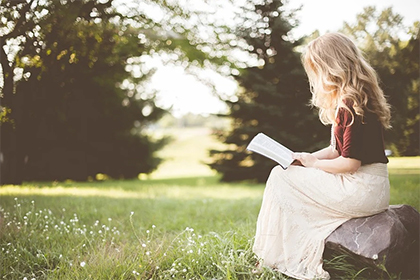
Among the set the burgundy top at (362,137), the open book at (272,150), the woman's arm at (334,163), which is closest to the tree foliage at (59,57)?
the open book at (272,150)

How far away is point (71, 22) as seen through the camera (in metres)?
4.84

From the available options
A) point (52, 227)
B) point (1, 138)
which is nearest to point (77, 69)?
point (1, 138)

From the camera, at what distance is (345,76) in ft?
9.47

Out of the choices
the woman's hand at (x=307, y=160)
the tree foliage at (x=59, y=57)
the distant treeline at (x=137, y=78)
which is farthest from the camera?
the distant treeline at (x=137, y=78)

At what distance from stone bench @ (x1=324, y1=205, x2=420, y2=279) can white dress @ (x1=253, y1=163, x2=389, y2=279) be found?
7 centimetres

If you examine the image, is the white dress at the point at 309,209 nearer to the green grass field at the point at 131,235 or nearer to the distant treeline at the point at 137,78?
the green grass field at the point at 131,235

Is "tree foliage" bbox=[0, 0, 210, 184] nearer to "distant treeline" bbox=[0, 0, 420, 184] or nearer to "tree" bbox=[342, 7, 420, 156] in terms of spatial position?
"distant treeline" bbox=[0, 0, 420, 184]

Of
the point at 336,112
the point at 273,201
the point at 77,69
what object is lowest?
the point at 273,201

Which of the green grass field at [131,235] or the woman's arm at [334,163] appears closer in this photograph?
the woman's arm at [334,163]

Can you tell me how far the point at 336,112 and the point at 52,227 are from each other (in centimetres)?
303

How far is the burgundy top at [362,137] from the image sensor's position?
2766 millimetres

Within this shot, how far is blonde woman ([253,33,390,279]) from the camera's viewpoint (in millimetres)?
2793

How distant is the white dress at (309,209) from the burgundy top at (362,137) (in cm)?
9

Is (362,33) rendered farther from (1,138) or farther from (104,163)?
(104,163)
